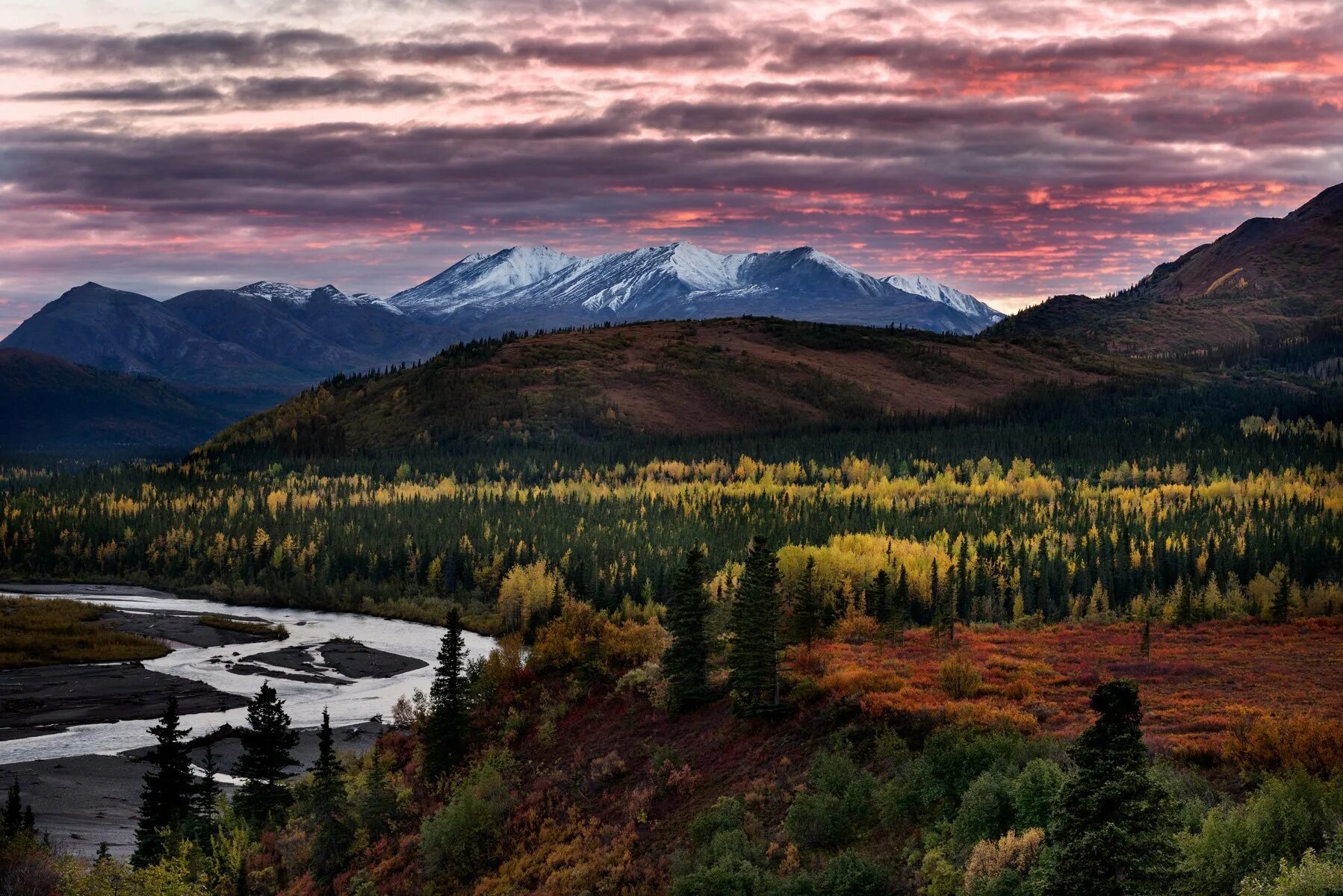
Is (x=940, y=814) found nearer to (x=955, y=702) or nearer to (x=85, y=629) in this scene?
(x=955, y=702)

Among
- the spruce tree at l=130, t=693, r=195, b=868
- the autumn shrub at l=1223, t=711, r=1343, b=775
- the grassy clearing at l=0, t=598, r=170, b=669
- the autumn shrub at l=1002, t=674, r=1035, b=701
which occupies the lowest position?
the grassy clearing at l=0, t=598, r=170, b=669

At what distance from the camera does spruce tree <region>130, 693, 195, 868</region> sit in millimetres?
80625

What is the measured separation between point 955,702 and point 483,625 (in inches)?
4986

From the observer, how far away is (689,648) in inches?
2911

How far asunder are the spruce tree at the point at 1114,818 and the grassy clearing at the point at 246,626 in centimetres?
15034

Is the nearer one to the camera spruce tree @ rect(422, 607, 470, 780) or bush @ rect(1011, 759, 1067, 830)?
bush @ rect(1011, 759, 1067, 830)

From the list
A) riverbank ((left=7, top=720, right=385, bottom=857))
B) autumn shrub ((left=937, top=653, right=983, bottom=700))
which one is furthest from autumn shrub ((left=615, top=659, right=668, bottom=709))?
riverbank ((left=7, top=720, right=385, bottom=857))

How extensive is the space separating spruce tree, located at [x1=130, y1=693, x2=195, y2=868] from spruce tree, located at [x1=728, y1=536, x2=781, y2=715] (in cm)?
3801

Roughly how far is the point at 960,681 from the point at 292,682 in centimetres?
10298

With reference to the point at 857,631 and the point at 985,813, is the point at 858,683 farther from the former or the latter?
the point at 857,631

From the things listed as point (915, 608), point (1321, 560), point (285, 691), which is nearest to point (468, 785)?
point (285, 691)

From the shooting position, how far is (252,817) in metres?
89.5

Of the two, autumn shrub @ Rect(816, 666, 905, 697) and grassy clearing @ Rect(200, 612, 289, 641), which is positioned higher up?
autumn shrub @ Rect(816, 666, 905, 697)

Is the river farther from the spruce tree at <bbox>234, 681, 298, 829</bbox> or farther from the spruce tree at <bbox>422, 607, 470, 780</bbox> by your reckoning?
the spruce tree at <bbox>422, 607, 470, 780</bbox>
